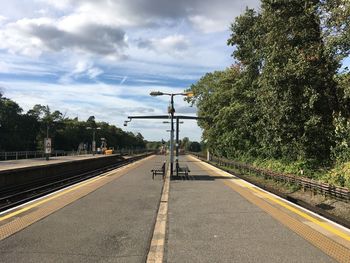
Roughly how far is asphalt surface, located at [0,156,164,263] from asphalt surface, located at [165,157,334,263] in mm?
611

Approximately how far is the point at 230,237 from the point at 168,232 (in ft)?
4.21

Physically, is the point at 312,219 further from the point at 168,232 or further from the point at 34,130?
the point at 34,130

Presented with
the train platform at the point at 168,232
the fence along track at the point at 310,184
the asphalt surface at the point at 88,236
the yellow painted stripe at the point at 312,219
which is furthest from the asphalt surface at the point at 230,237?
the fence along track at the point at 310,184

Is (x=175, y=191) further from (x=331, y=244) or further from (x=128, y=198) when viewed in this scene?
(x=331, y=244)

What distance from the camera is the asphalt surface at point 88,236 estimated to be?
22.0 ft

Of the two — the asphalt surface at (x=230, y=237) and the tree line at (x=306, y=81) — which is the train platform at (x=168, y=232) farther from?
the tree line at (x=306, y=81)

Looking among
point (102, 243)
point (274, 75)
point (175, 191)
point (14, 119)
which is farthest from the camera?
point (14, 119)

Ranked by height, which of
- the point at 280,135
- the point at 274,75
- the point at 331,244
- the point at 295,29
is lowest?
the point at 331,244

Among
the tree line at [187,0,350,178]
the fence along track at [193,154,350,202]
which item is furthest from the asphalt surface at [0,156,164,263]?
the tree line at [187,0,350,178]

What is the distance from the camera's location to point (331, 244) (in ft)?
25.0

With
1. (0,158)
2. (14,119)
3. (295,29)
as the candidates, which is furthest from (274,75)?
(14,119)

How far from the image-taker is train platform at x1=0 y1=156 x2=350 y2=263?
680 centimetres

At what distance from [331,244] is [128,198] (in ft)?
26.2

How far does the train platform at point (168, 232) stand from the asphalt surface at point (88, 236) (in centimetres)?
1
